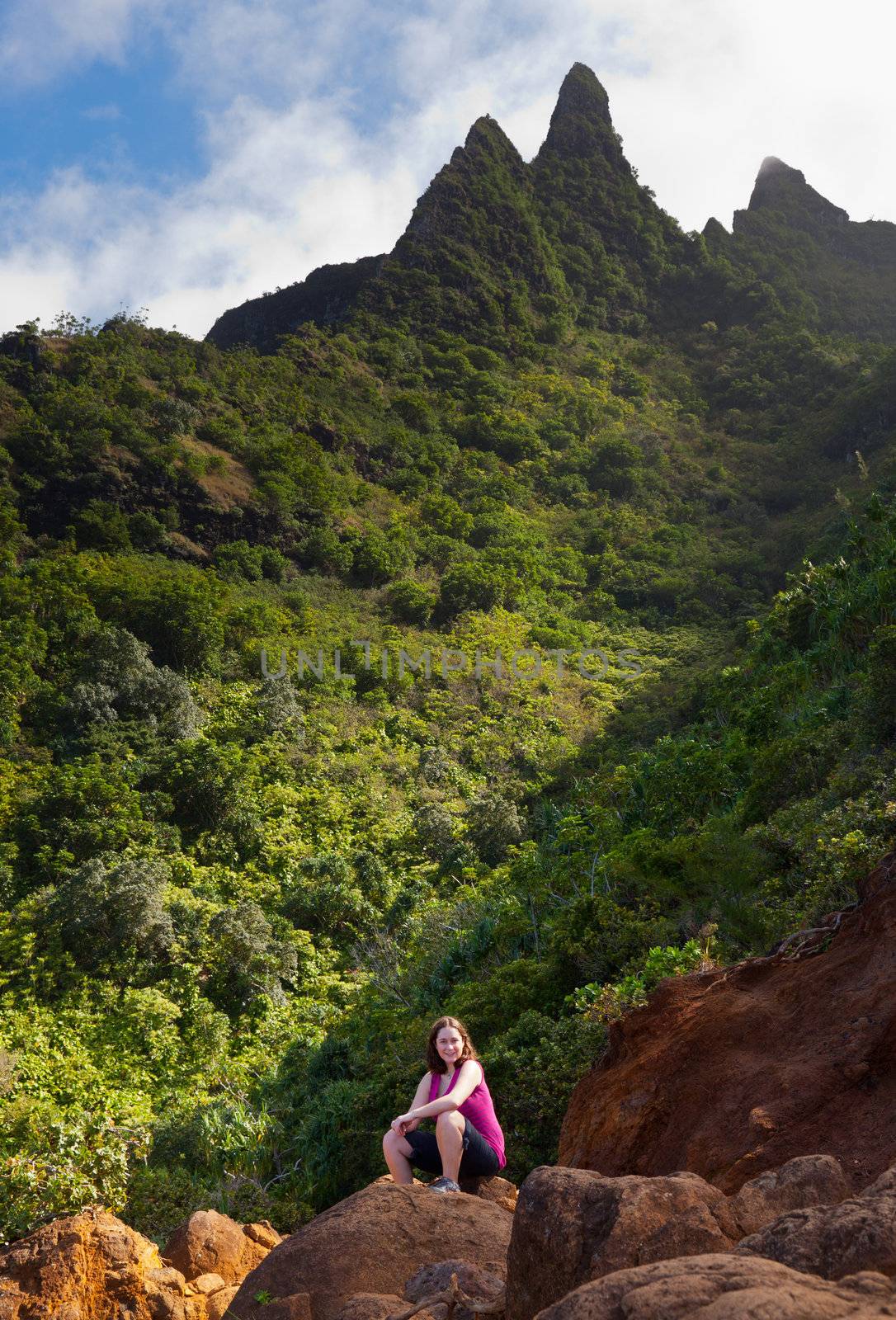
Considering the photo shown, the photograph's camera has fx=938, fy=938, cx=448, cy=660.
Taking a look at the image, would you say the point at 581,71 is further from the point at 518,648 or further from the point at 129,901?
the point at 129,901

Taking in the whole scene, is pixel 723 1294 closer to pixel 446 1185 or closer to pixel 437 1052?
pixel 446 1185

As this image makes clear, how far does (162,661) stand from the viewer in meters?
22.9

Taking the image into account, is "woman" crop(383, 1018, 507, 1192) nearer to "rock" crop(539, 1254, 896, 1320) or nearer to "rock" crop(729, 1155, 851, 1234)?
"rock" crop(729, 1155, 851, 1234)

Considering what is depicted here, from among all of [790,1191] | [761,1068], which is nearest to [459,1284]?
[790,1191]

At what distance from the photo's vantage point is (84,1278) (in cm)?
438

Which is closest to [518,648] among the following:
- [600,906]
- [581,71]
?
[600,906]

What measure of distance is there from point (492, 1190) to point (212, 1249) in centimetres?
172

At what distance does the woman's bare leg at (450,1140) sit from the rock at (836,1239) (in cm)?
224

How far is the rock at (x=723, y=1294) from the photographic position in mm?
1748

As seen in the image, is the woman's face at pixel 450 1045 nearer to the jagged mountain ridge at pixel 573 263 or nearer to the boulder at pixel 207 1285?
the boulder at pixel 207 1285

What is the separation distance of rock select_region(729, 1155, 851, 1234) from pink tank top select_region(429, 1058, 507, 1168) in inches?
72.9

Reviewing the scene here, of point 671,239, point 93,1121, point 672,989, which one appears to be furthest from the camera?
point 671,239

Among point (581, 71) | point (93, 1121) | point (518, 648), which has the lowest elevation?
point (93, 1121)

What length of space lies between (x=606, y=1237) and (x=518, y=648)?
82.7 ft
